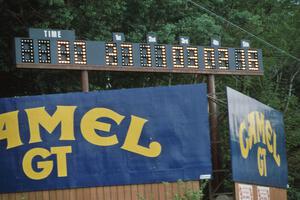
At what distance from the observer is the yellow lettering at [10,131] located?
18922 mm

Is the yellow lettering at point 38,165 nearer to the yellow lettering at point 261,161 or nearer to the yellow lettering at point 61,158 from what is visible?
the yellow lettering at point 61,158

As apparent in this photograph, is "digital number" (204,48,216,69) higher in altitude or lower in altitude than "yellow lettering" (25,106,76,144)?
higher

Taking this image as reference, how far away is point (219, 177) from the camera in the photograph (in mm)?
22156

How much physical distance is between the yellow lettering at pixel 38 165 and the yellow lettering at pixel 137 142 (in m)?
1.98

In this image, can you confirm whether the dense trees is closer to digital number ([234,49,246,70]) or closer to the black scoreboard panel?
digital number ([234,49,246,70])

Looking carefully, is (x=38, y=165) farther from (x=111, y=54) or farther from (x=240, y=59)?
(x=240, y=59)

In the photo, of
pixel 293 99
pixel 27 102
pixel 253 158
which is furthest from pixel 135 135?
pixel 293 99

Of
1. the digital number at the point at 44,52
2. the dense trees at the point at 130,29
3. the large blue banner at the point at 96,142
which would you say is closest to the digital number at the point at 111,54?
the digital number at the point at 44,52

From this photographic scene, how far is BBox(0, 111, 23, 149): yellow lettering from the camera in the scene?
1892cm

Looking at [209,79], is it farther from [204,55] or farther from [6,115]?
[6,115]

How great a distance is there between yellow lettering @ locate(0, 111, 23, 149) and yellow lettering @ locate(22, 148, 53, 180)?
413mm

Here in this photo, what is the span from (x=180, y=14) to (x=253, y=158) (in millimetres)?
11536

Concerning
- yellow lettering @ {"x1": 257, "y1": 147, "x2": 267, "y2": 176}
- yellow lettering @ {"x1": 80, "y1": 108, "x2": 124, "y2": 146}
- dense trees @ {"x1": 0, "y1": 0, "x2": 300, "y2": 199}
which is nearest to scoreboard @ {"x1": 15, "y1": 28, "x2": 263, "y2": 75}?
dense trees @ {"x1": 0, "y1": 0, "x2": 300, "y2": 199}

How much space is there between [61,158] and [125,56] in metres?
4.79
